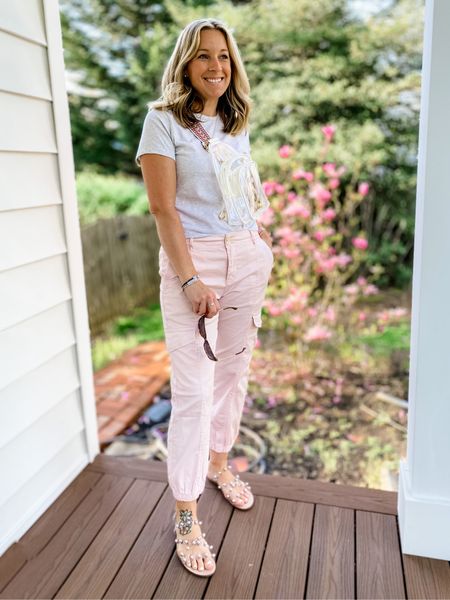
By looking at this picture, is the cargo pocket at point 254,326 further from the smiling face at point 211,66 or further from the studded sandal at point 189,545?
the smiling face at point 211,66

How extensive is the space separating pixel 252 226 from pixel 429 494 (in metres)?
0.98

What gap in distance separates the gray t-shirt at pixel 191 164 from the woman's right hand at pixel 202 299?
0.53 feet

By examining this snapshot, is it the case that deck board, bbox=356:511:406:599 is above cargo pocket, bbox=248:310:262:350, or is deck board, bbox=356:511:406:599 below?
below

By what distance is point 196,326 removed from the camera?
63.3 inches

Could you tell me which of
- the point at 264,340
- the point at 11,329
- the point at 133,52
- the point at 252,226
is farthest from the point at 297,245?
the point at 133,52

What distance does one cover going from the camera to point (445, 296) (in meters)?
1.54

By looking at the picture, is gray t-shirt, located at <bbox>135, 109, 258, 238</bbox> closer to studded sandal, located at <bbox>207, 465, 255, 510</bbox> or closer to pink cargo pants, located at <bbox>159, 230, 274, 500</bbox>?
pink cargo pants, located at <bbox>159, 230, 274, 500</bbox>

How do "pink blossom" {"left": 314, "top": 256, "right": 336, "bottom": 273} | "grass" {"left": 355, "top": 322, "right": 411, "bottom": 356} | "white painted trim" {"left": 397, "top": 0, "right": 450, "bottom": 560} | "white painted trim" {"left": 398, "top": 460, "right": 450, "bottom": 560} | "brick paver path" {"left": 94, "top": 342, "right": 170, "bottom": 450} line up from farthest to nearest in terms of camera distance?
"grass" {"left": 355, "top": 322, "right": 411, "bottom": 356}, "pink blossom" {"left": 314, "top": 256, "right": 336, "bottom": 273}, "brick paver path" {"left": 94, "top": 342, "right": 170, "bottom": 450}, "white painted trim" {"left": 398, "top": 460, "right": 450, "bottom": 560}, "white painted trim" {"left": 397, "top": 0, "right": 450, "bottom": 560}

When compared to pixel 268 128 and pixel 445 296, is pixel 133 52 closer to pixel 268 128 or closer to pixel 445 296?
pixel 268 128

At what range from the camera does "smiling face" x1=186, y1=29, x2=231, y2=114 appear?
5.00ft

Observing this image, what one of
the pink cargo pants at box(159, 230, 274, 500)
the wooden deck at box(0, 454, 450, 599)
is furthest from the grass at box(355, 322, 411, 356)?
the pink cargo pants at box(159, 230, 274, 500)

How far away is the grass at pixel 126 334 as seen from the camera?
4.39 metres

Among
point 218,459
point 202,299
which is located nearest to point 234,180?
point 202,299

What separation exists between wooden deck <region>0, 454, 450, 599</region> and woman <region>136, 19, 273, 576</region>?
0.10 metres
